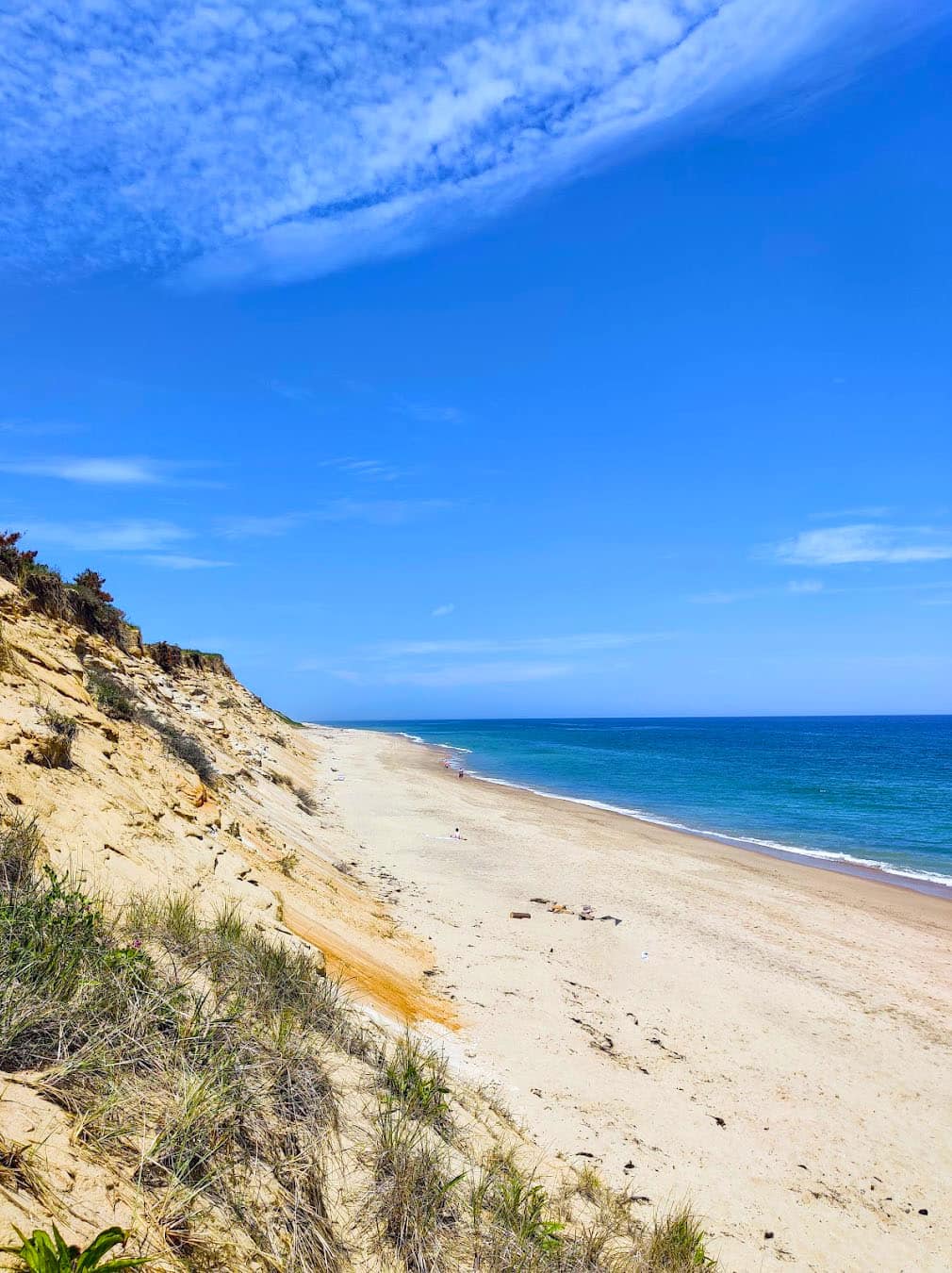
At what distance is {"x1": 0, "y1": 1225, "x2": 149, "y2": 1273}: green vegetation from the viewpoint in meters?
2.30

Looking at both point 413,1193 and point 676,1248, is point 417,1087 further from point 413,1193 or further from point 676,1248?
point 676,1248

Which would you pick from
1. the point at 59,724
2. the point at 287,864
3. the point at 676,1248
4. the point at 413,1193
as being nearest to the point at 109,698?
the point at 59,724

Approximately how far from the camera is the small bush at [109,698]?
11.3 m

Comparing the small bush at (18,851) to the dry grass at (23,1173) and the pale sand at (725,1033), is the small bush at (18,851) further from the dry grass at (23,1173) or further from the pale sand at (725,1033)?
the pale sand at (725,1033)

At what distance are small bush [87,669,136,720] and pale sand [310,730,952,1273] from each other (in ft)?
19.5

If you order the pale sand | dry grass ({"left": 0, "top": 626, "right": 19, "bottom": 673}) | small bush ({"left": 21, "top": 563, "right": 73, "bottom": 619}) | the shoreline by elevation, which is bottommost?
the shoreline

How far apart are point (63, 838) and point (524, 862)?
46.4 feet

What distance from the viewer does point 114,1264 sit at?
243 cm

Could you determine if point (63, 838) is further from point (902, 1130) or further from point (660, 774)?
point (660, 774)

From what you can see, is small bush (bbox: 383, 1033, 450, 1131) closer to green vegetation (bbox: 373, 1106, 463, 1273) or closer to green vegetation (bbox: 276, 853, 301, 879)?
green vegetation (bbox: 373, 1106, 463, 1273)

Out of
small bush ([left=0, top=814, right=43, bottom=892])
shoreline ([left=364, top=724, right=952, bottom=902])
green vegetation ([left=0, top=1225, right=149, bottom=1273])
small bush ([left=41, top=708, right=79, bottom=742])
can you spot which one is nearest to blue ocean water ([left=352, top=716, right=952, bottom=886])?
shoreline ([left=364, top=724, right=952, bottom=902])

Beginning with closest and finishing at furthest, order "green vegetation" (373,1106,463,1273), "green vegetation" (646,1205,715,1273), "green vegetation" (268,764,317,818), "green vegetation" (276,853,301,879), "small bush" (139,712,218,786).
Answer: "green vegetation" (373,1106,463,1273) < "green vegetation" (646,1205,715,1273) < "green vegetation" (276,853,301,879) < "small bush" (139,712,218,786) < "green vegetation" (268,764,317,818)

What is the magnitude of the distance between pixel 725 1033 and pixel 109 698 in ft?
34.8

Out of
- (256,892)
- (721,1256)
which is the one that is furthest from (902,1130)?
(256,892)
